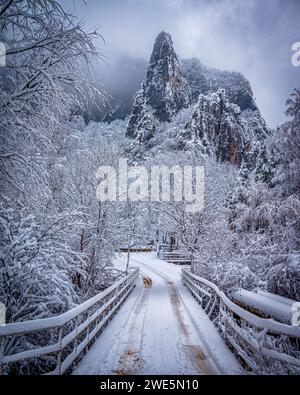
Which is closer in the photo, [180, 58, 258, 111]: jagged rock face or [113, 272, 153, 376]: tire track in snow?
[113, 272, 153, 376]: tire track in snow

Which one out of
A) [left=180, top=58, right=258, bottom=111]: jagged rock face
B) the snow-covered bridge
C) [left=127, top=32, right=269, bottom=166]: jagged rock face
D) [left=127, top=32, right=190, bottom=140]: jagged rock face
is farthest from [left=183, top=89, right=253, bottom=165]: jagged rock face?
the snow-covered bridge

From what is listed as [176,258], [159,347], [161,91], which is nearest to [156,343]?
[159,347]

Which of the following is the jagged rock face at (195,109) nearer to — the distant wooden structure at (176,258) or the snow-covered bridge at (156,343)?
the distant wooden structure at (176,258)

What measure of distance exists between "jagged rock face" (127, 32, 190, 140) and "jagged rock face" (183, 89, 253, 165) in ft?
70.1

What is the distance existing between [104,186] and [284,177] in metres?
7.89

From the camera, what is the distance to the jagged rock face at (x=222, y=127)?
332 feet

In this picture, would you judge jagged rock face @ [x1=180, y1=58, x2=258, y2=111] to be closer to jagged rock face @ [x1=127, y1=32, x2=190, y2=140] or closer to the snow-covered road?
jagged rock face @ [x1=127, y1=32, x2=190, y2=140]

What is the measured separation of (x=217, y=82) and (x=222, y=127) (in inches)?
2280

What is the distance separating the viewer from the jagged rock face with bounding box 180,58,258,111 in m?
147

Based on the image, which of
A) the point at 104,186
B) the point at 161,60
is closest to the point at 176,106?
the point at 161,60

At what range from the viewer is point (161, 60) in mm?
134500

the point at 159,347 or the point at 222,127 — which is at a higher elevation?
the point at 222,127

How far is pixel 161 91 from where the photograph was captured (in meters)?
128

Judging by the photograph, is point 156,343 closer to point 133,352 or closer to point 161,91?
point 133,352
